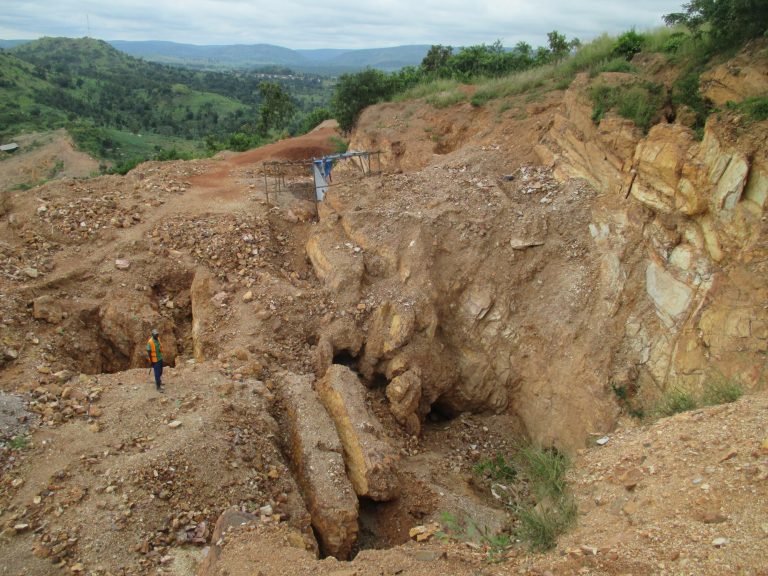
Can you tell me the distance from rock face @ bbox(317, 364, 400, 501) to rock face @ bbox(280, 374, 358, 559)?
310 mm

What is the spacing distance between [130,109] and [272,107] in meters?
35.3

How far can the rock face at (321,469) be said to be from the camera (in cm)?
779

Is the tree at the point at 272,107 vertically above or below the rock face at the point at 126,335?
above

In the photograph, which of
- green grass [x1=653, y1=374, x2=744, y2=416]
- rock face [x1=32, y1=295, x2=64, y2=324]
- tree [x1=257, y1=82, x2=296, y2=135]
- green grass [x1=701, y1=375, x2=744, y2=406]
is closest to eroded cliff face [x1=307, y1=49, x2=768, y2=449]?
green grass [x1=653, y1=374, x2=744, y2=416]

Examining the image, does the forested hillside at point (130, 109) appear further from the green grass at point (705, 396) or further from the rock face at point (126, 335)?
the green grass at point (705, 396)

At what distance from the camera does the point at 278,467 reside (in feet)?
26.6

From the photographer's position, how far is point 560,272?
1155 cm

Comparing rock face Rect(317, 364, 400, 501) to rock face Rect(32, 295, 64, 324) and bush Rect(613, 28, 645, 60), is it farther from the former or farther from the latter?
bush Rect(613, 28, 645, 60)

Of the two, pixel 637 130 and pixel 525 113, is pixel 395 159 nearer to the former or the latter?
pixel 525 113

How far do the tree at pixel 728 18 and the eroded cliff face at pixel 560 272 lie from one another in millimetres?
1382

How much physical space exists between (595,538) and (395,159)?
41.7 ft

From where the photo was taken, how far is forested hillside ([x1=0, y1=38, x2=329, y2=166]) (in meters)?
38.8

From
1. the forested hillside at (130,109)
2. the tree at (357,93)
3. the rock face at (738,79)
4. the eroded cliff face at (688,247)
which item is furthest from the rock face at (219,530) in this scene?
the forested hillside at (130,109)

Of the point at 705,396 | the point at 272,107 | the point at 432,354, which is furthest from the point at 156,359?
the point at 272,107
